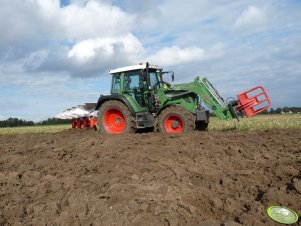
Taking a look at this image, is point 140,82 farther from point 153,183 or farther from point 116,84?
point 153,183

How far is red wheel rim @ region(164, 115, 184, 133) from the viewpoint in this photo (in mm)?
13039

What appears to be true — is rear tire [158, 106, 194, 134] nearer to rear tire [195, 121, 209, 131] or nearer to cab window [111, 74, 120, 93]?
rear tire [195, 121, 209, 131]

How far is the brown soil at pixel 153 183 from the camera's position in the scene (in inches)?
220

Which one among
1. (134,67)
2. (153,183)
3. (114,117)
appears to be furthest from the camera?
(114,117)

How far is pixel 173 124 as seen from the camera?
1313 centimetres

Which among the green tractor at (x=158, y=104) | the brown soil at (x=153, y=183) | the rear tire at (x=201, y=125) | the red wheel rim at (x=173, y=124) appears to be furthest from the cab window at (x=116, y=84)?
the brown soil at (x=153, y=183)

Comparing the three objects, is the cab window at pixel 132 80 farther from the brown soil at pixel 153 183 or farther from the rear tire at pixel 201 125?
the brown soil at pixel 153 183

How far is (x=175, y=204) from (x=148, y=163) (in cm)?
235

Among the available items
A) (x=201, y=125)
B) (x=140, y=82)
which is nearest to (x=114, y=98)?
(x=140, y=82)

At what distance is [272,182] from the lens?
6730 mm

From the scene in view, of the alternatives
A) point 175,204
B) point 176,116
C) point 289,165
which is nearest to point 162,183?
point 175,204

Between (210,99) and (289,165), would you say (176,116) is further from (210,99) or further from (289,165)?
(289,165)

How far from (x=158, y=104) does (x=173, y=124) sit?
3.80 feet

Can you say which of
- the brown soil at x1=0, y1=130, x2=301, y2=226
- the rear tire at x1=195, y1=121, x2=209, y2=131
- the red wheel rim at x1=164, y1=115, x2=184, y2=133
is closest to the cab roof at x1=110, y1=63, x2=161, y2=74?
the red wheel rim at x1=164, y1=115, x2=184, y2=133
